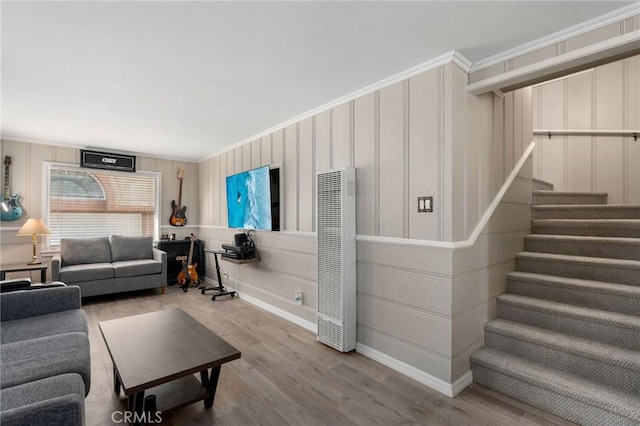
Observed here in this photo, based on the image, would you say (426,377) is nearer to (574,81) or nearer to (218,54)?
(218,54)

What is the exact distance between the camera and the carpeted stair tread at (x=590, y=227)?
275cm

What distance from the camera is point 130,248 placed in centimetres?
504

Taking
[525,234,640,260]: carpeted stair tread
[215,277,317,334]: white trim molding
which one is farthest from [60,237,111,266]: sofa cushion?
[525,234,640,260]: carpeted stair tread

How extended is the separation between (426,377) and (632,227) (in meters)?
2.33

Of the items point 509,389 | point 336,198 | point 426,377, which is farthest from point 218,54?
point 509,389

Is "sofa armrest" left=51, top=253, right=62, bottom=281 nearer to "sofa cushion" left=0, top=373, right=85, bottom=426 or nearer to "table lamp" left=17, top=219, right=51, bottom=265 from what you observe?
A: "table lamp" left=17, top=219, right=51, bottom=265

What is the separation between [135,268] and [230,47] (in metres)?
3.85

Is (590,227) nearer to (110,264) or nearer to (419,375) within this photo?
(419,375)

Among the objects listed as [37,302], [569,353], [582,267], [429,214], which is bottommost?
[569,353]

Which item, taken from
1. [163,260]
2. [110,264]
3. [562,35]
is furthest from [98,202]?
[562,35]

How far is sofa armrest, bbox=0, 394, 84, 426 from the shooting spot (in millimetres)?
955

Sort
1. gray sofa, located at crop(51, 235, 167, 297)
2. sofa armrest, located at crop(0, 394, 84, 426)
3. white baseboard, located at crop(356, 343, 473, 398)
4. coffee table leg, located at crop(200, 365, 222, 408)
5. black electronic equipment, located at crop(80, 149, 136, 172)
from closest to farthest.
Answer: sofa armrest, located at crop(0, 394, 84, 426), coffee table leg, located at crop(200, 365, 222, 408), white baseboard, located at crop(356, 343, 473, 398), gray sofa, located at crop(51, 235, 167, 297), black electronic equipment, located at crop(80, 149, 136, 172)

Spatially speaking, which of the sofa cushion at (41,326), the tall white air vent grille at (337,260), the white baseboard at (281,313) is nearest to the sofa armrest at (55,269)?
the sofa cushion at (41,326)

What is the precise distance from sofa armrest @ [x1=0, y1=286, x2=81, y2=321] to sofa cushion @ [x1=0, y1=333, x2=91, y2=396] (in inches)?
21.1
